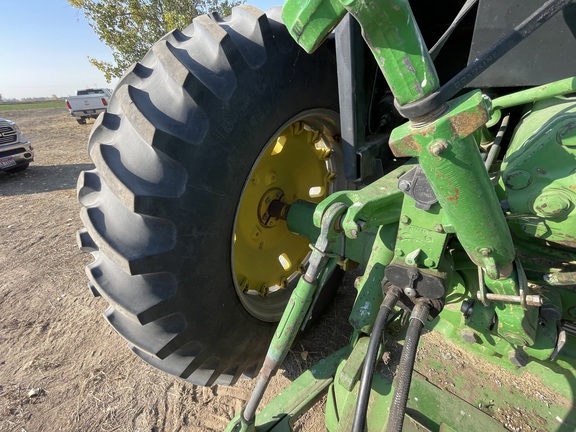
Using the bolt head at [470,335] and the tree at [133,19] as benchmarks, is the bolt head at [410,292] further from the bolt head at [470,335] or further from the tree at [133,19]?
the tree at [133,19]

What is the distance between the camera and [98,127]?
146 centimetres

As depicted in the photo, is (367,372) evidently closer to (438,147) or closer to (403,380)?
(403,380)

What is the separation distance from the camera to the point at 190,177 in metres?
1.26

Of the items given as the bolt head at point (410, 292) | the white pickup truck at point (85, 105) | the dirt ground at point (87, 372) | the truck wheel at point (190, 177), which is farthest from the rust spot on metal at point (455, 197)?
the white pickup truck at point (85, 105)

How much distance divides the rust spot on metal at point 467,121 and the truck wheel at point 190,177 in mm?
856

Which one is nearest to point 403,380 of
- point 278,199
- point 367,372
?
Answer: point 367,372

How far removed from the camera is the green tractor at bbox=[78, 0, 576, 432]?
1117 millimetres

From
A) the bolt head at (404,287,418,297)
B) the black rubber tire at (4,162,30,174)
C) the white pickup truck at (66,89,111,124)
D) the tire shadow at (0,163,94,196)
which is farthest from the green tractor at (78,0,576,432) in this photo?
the white pickup truck at (66,89,111,124)

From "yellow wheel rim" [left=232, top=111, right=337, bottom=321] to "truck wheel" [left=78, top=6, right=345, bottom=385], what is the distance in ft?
0.61

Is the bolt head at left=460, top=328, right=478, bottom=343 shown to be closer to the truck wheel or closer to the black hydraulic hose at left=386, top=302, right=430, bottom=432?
the black hydraulic hose at left=386, top=302, right=430, bottom=432

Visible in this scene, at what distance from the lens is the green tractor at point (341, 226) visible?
112 centimetres

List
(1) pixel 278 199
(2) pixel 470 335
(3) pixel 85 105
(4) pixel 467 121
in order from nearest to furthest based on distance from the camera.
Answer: (4) pixel 467 121, (2) pixel 470 335, (1) pixel 278 199, (3) pixel 85 105

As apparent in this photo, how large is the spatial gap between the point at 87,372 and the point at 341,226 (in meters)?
2.03

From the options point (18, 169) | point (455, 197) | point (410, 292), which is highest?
point (455, 197)
